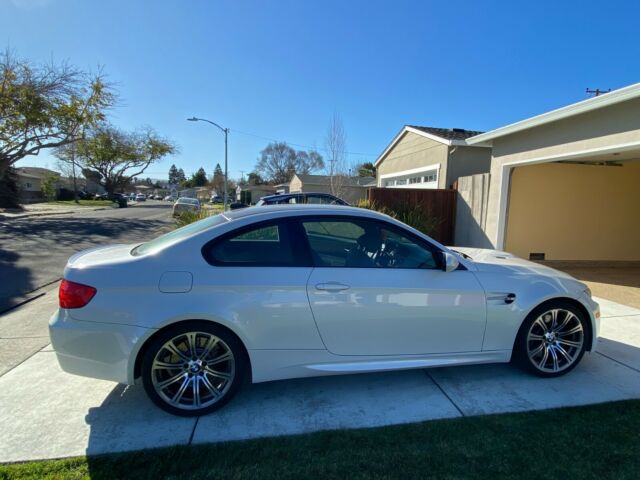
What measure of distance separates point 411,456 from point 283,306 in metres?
1.32

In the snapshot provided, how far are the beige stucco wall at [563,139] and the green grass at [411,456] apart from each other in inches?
199

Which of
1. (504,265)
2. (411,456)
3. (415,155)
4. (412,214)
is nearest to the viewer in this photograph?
(411,456)

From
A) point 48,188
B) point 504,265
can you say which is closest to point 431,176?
point 504,265

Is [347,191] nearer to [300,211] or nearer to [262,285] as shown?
[300,211]

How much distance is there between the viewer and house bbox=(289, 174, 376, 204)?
22.5 m

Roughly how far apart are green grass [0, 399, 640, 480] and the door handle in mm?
1026

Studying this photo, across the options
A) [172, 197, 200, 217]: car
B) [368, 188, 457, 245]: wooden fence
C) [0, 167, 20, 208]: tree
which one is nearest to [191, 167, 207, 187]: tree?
[0, 167, 20, 208]: tree

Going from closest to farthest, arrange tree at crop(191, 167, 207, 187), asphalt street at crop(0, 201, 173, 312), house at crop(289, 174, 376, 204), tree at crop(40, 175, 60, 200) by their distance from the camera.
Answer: asphalt street at crop(0, 201, 173, 312)
house at crop(289, 174, 376, 204)
tree at crop(40, 175, 60, 200)
tree at crop(191, 167, 207, 187)

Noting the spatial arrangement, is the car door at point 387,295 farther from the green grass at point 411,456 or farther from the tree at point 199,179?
the tree at point 199,179

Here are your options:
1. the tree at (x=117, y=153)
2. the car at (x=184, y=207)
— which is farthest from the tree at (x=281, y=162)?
the car at (x=184, y=207)

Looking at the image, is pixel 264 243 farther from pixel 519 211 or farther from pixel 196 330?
pixel 519 211

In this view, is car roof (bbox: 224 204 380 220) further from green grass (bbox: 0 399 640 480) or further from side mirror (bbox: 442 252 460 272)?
green grass (bbox: 0 399 640 480)

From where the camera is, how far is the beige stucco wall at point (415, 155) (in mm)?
12805

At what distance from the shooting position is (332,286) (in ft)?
9.23
